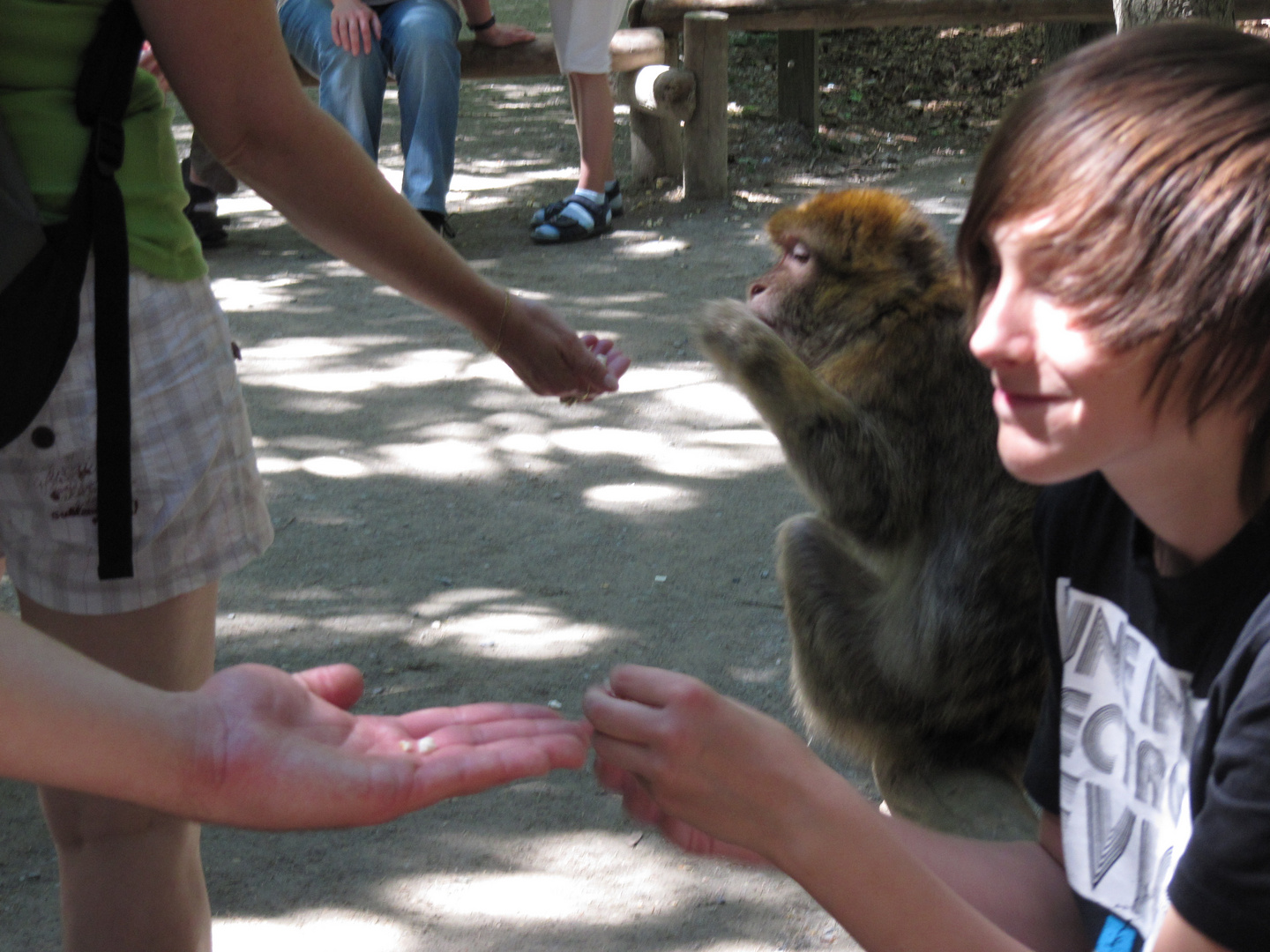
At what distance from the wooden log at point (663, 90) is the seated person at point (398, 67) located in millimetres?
918

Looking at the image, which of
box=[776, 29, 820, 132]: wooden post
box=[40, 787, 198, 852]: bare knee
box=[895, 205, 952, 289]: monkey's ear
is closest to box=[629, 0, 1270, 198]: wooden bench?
box=[776, 29, 820, 132]: wooden post

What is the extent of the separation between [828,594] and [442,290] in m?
1.03

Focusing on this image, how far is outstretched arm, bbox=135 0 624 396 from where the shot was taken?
1.60 m

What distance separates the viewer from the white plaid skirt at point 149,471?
5.04ft

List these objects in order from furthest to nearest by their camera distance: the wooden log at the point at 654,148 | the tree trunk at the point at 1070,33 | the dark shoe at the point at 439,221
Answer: the tree trunk at the point at 1070,33, the wooden log at the point at 654,148, the dark shoe at the point at 439,221

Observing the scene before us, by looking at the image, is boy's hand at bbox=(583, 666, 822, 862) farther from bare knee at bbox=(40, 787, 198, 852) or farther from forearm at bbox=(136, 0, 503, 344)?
forearm at bbox=(136, 0, 503, 344)

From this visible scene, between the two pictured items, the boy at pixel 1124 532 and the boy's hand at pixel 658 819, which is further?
the boy's hand at pixel 658 819

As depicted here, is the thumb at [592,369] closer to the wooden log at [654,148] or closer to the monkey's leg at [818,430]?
the monkey's leg at [818,430]

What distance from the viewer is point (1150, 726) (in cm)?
127

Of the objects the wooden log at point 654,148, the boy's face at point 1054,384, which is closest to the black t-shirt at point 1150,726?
the boy's face at point 1054,384

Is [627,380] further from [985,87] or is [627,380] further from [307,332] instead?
[985,87]

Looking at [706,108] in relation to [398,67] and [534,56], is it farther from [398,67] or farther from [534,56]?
[398,67]

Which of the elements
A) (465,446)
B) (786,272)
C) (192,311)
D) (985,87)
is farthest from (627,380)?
(985,87)

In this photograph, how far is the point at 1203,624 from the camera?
1175mm
